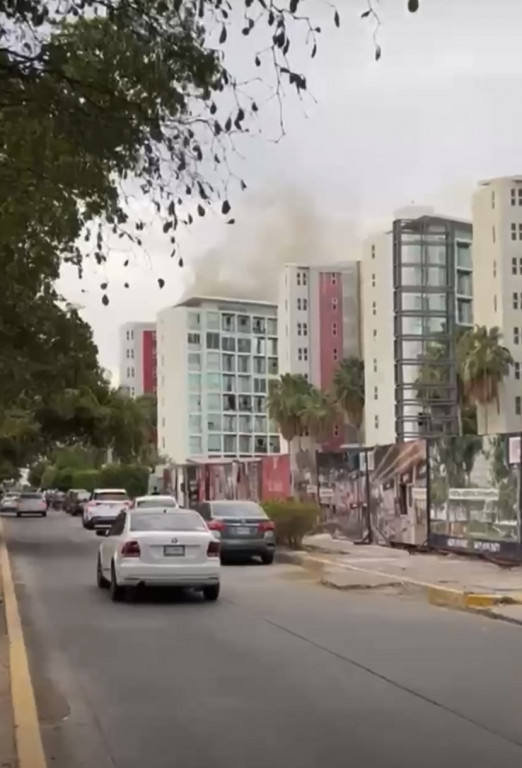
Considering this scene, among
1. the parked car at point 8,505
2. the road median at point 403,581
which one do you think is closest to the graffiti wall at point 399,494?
the road median at point 403,581

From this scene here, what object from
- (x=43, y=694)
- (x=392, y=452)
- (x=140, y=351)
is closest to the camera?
(x=43, y=694)

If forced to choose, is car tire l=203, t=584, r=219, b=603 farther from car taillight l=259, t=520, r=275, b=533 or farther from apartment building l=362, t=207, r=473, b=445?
apartment building l=362, t=207, r=473, b=445

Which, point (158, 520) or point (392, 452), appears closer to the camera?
point (158, 520)

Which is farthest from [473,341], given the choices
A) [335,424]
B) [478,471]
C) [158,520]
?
[158,520]

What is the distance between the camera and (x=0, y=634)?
15.4 metres

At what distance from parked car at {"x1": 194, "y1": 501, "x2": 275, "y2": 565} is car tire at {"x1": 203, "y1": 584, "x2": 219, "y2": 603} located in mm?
7803

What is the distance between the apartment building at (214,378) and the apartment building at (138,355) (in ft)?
64.9

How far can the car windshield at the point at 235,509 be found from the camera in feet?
92.3

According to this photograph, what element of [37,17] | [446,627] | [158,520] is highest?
[37,17]

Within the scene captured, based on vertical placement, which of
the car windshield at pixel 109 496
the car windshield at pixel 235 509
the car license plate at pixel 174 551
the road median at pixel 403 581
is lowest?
the road median at pixel 403 581

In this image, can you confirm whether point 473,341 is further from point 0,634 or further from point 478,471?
point 0,634

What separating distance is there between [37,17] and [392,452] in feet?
78.4

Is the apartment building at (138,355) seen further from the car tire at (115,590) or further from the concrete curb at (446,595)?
the car tire at (115,590)

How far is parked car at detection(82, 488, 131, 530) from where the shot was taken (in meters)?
49.0
